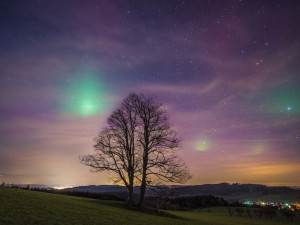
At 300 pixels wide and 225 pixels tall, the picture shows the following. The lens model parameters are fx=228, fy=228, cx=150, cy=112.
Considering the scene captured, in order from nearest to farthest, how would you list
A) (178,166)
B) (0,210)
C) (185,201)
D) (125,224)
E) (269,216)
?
1. (0,210)
2. (125,224)
3. (178,166)
4. (269,216)
5. (185,201)

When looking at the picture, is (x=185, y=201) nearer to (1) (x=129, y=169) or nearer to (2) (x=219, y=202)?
(2) (x=219, y=202)

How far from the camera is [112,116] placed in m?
32.1

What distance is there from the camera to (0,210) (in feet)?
44.0

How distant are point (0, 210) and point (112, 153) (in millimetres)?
17719

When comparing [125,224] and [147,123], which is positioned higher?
[147,123]

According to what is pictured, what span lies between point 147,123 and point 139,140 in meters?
2.61

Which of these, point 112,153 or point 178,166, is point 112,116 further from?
point 178,166

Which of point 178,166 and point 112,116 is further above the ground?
point 112,116

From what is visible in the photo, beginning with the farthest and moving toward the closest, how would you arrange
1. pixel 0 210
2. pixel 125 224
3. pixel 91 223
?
pixel 125 224 → pixel 91 223 → pixel 0 210

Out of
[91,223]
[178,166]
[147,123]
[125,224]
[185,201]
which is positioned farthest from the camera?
[185,201]

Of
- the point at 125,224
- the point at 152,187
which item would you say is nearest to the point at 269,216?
the point at 152,187

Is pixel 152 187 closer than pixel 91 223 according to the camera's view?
No

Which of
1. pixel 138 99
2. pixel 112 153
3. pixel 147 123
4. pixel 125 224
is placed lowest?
pixel 125 224

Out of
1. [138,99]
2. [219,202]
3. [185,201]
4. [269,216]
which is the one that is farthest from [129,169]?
[219,202]
